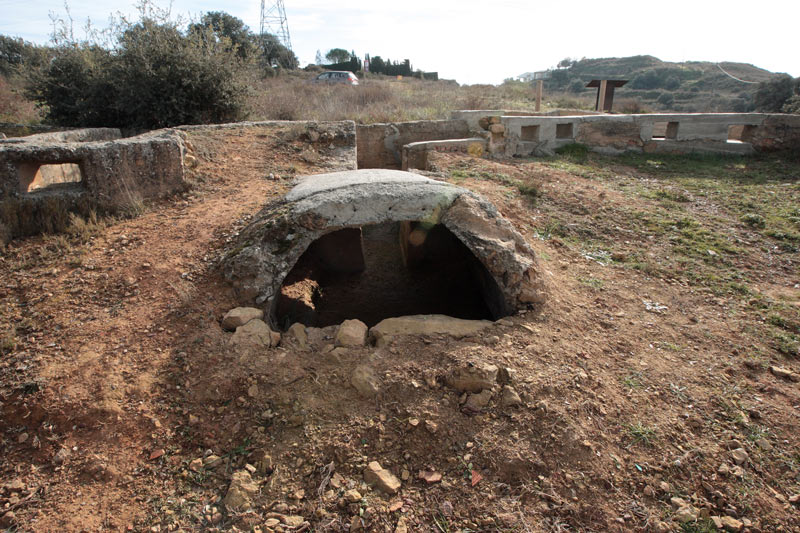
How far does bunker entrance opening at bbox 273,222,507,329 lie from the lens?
4.90 m

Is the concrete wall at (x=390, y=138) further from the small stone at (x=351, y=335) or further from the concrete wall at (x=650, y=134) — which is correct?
the small stone at (x=351, y=335)

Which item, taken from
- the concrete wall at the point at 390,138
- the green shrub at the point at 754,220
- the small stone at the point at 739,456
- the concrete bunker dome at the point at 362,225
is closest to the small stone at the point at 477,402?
the concrete bunker dome at the point at 362,225

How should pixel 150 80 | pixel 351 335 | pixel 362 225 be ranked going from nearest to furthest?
pixel 351 335 < pixel 362 225 < pixel 150 80

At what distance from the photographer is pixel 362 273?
5.92 meters

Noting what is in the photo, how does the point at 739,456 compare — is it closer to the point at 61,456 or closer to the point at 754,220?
the point at 61,456

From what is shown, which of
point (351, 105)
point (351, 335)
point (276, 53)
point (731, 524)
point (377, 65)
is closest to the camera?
point (731, 524)

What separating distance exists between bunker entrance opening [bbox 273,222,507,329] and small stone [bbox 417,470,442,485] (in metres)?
2.27

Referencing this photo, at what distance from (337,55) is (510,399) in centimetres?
4179

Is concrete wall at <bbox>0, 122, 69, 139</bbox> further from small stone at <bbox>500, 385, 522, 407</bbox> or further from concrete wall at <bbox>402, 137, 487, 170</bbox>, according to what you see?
small stone at <bbox>500, 385, 522, 407</bbox>

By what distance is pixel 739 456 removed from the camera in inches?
104

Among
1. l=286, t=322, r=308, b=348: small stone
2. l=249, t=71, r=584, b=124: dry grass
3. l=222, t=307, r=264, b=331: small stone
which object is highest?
l=249, t=71, r=584, b=124: dry grass

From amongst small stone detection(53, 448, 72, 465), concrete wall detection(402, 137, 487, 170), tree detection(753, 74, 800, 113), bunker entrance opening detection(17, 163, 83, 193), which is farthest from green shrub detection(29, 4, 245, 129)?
tree detection(753, 74, 800, 113)

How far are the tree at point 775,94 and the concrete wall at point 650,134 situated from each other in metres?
15.6

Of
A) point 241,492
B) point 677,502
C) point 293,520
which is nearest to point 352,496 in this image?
point 293,520
